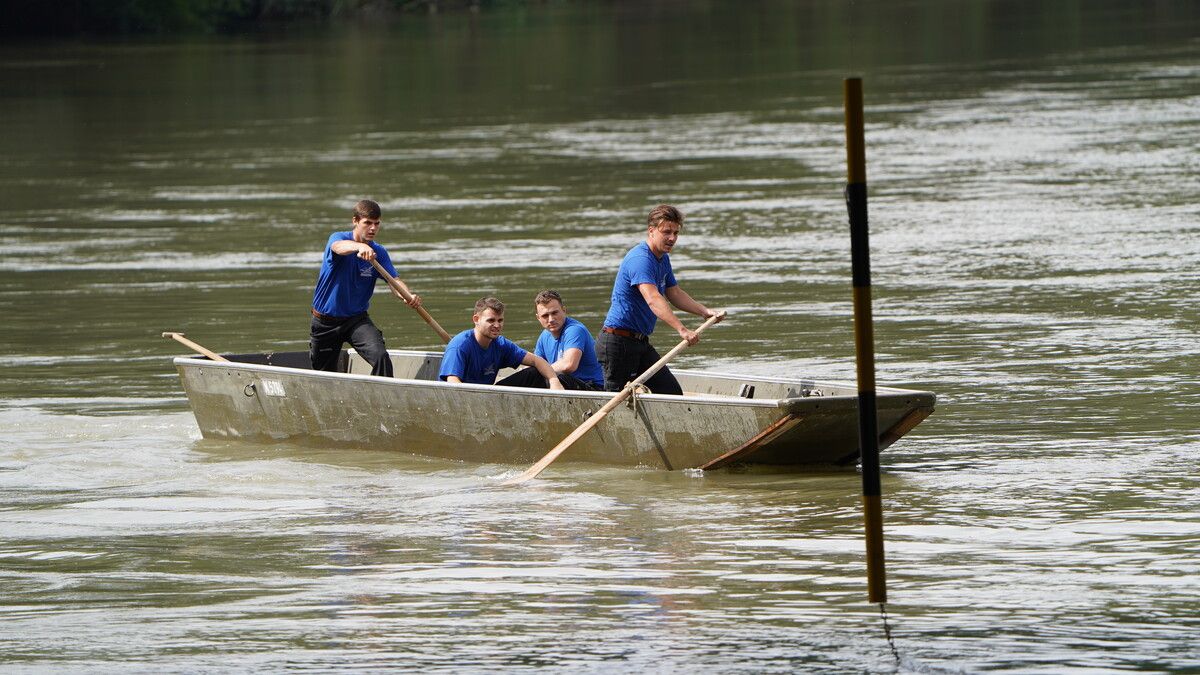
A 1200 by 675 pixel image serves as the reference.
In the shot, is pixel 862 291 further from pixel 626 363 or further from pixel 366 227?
pixel 366 227

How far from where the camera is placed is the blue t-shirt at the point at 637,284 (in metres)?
12.9

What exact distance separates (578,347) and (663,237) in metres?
1.19

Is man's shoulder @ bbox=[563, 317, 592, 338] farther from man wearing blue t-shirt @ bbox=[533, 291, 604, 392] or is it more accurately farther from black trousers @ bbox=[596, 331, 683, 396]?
black trousers @ bbox=[596, 331, 683, 396]

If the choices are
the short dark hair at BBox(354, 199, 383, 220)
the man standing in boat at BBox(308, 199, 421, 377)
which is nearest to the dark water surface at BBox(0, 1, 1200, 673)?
the man standing in boat at BBox(308, 199, 421, 377)

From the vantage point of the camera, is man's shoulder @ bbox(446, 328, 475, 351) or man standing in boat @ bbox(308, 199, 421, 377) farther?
man standing in boat @ bbox(308, 199, 421, 377)

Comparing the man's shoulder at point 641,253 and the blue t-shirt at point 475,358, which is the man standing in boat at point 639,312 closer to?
the man's shoulder at point 641,253

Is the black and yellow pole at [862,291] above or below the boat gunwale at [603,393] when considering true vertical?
above

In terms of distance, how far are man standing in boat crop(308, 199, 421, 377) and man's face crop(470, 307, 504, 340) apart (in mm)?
926

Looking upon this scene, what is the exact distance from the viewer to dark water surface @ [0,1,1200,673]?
9.16m

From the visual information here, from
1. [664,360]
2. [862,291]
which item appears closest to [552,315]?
[664,360]

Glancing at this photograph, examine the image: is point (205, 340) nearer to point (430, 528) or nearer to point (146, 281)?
point (146, 281)

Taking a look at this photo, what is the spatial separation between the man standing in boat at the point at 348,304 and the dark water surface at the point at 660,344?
853 millimetres

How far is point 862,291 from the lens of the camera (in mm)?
8211

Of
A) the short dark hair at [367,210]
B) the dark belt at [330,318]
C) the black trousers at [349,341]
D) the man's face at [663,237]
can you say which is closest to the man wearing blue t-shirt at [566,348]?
the man's face at [663,237]
